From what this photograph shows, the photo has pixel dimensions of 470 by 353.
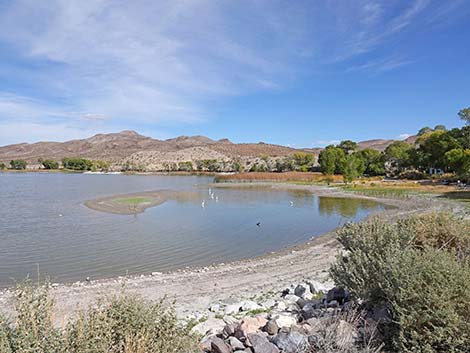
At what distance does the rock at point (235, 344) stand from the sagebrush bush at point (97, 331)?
1094 mm

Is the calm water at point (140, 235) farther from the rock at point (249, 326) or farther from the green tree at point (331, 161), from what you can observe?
the green tree at point (331, 161)

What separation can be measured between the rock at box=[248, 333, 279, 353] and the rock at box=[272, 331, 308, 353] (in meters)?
0.12

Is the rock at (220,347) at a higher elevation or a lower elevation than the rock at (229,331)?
higher

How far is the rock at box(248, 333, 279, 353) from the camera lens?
4.62 metres

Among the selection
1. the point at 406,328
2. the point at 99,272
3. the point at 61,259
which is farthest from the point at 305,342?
the point at 61,259

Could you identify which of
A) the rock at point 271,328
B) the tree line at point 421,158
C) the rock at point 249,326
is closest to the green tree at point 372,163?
the tree line at point 421,158

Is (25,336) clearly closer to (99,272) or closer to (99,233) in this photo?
(99,272)

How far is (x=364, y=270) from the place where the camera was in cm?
555

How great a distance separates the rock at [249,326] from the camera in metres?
5.16

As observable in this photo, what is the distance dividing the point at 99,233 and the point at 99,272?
27.1 feet

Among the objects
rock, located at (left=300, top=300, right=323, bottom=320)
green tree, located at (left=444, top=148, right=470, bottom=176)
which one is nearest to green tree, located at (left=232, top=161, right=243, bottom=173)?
green tree, located at (left=444, top=148, right=470, bottom=176)

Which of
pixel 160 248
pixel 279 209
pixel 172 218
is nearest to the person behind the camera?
pixel 160 248

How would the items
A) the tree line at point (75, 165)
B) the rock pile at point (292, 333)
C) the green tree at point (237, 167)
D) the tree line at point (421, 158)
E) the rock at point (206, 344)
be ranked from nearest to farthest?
the rock pile at point (292, 333) → the rock at point (206, 344) → the tree line at point (421, 158) → the green tree at point (237, 167) → the tree line at point (75, 165)

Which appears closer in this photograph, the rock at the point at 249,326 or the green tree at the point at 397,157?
the rock at the point at 249,326
